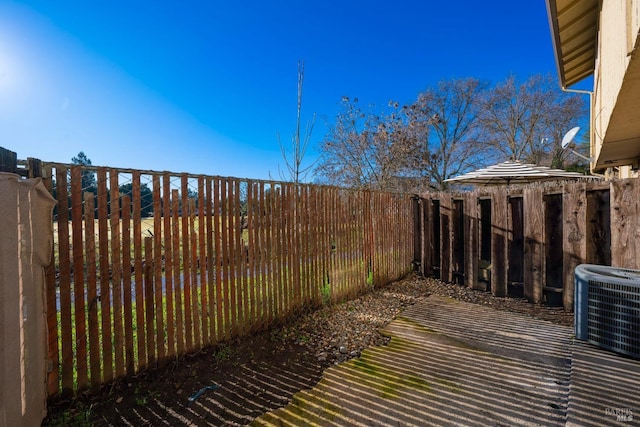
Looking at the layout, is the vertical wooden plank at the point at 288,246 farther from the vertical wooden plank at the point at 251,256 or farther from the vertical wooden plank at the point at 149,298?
the vertical wooden plank at the point at 149,298

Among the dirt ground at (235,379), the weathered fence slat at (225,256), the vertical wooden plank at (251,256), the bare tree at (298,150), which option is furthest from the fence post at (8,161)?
the bare tree at (298,150)

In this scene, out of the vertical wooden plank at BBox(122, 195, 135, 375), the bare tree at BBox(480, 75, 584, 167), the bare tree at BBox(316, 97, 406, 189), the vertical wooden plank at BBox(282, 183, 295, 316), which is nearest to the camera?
the vertical wooden plank at BBox(122, 195, 135, 375)

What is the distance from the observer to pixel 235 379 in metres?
2.29

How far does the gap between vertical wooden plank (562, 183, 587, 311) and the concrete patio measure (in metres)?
1.00

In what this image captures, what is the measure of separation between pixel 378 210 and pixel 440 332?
7.60 feet

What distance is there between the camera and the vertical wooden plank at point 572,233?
3.71 meters

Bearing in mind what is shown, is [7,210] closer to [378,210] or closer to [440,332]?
[440,332]

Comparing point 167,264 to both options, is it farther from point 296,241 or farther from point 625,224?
point 625,224

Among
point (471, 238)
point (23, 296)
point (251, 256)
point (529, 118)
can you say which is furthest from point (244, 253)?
point (529, 118)

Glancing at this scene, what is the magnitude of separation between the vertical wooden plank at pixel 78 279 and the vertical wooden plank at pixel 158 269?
1.51 ft

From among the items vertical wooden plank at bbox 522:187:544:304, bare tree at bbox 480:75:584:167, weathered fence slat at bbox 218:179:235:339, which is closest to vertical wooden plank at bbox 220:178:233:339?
weathered fence slat at bbox 218:179:235:339

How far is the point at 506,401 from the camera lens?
199cm

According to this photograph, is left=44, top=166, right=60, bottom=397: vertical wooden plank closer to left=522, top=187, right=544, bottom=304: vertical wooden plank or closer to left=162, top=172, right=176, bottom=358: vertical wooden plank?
left=162, top=172, right=176, bottom=358: vertical wooden plank

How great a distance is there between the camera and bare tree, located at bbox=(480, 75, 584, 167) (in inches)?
548
